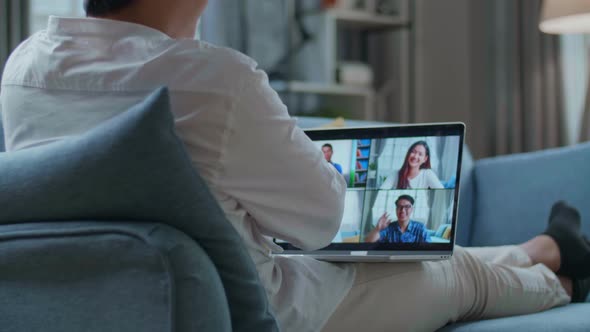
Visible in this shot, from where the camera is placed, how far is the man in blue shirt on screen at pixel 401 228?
1375 millimetres

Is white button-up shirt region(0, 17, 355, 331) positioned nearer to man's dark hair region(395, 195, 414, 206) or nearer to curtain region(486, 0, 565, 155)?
man's dark hair region(395, 195, 414, 206)

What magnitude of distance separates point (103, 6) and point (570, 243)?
1.21 metres

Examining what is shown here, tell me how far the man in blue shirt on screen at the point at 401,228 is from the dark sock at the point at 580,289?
58 centimetres

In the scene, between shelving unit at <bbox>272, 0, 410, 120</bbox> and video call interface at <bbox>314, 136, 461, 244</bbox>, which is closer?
video call interface at <bbox>314, 136, 461, 244</bbox>

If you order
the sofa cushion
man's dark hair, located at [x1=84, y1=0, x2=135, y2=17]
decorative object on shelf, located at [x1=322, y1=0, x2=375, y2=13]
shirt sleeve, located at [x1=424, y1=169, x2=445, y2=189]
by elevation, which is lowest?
the sofa cushion

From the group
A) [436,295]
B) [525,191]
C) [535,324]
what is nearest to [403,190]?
[436,295]

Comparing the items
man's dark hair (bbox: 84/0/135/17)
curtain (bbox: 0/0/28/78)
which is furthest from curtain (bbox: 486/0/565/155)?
man's dark hair (bbox: 84/0/135/17)

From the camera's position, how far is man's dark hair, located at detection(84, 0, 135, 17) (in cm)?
117

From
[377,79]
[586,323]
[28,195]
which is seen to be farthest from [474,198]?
[377,79]

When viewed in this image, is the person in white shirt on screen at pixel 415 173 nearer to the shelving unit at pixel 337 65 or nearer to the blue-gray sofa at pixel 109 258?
the blue-gray sofa at pixel 109 258

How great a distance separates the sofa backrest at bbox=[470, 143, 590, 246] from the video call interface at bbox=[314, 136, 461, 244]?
0.83 metres

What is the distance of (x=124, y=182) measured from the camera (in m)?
0.94

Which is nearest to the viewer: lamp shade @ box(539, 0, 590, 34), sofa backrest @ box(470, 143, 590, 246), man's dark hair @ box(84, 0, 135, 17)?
man's dark hair @ box(84, 0, 135, 17)

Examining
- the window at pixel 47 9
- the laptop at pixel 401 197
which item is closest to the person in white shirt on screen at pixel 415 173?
the laptop at pixel 401 197
